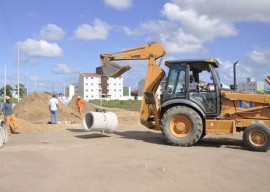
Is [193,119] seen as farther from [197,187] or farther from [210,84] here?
[197,187]

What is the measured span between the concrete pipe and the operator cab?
249cm

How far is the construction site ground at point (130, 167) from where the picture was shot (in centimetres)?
646

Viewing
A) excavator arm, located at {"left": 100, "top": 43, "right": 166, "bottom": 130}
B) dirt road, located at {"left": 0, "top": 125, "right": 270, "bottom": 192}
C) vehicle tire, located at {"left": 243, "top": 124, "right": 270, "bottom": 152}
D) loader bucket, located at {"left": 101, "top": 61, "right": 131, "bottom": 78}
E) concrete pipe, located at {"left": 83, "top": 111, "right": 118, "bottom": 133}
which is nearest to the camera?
dirt road, located at {"left": 0, "top": 125, "right": 270, "bottom": 192}

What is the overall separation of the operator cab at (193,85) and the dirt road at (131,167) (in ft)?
4.51

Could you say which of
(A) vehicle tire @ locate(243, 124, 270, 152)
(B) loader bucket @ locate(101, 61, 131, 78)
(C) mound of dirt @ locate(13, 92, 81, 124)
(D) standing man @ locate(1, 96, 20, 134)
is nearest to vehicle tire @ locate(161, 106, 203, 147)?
(A) vehicle tire @ locate(243, 124, 270, 152)

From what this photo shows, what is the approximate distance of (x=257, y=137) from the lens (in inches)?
412

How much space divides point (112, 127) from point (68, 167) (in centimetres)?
566

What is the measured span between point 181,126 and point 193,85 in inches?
52.7

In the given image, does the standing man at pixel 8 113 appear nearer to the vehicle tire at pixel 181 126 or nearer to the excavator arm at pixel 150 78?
the excavator arm at pixel 150 78

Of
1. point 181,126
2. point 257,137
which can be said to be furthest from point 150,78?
point 257,137

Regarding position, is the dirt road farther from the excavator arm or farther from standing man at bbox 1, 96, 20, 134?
standing man at bbox 1, 96, 20, 134

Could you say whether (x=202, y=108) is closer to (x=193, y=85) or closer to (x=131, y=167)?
(x=193, y=85)

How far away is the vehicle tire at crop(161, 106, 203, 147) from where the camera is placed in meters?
11.1

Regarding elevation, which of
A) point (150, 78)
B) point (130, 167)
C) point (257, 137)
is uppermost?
point (150, 78)
